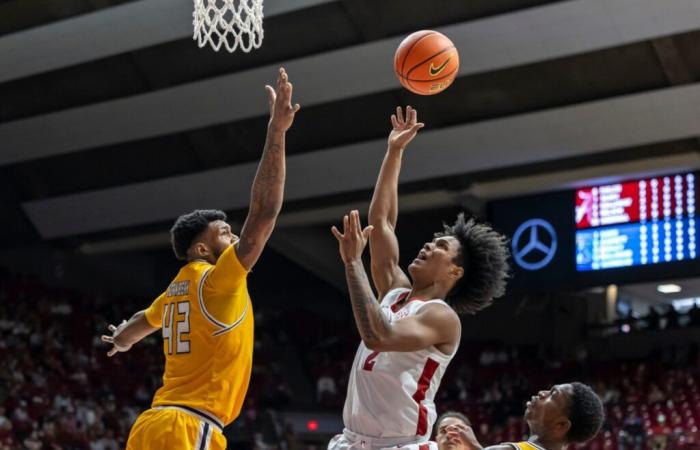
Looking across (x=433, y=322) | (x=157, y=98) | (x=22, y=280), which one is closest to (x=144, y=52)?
(x=157, y=98)

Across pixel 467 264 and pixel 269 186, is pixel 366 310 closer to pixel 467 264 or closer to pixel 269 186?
pixel 269 186

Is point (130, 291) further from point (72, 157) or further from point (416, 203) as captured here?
point (416, 203)

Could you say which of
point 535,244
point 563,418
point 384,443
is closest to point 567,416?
point 563,418

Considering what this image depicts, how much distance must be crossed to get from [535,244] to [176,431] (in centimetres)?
1202

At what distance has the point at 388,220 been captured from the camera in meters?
5.64

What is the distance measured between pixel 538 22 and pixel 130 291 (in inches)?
455

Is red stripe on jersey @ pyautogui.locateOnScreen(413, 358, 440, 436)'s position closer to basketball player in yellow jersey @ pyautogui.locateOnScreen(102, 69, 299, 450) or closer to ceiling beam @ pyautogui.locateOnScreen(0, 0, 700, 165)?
basketball player in yellow jersey @ pyautogui.locateOnScreen(102, 69, 299, 450)

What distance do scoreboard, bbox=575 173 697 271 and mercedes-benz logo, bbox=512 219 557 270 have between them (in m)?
0.42

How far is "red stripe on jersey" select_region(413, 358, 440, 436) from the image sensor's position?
4855 millimetres

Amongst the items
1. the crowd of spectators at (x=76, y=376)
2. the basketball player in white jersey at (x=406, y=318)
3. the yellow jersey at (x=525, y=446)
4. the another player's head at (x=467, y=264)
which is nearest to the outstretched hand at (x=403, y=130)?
the basketball player in white jersey at (x=406, y=318)

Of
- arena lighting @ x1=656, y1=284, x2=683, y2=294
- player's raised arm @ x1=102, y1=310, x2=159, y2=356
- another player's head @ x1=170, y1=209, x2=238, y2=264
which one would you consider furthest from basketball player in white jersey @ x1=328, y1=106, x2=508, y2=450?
arena lighting @ x1=656, y1=284, x2=683, y2=294

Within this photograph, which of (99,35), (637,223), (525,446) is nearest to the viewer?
(525,446)

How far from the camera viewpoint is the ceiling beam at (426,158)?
15.8 metres

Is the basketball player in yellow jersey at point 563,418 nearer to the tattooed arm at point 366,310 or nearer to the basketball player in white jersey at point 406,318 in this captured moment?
the basketball player in white jersey at point 406,318
